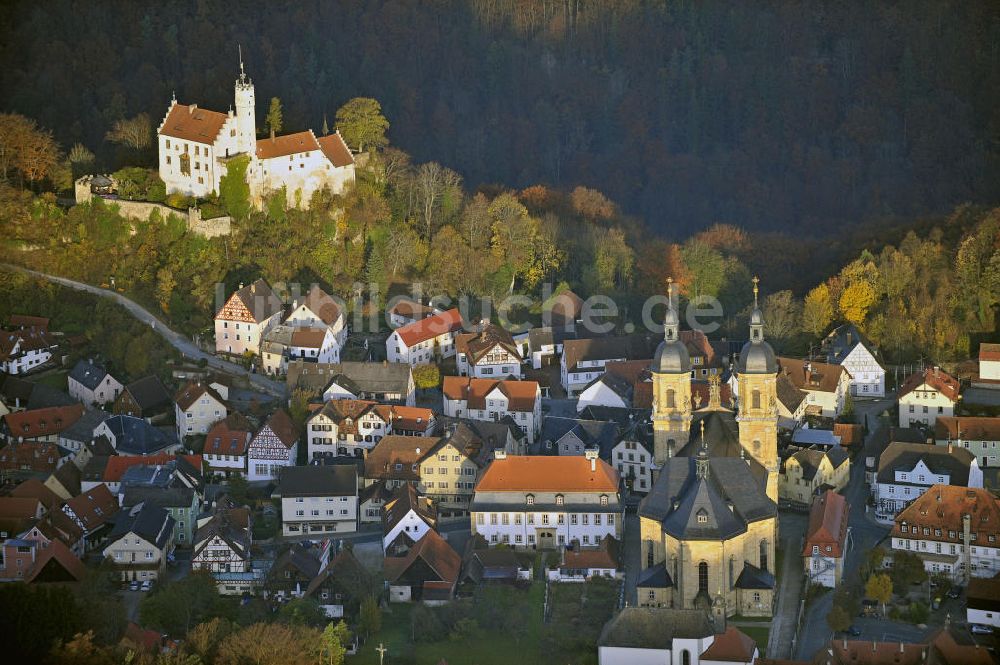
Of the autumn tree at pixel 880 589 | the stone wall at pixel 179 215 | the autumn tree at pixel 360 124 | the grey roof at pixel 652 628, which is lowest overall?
the grey roof at pixel 652 628

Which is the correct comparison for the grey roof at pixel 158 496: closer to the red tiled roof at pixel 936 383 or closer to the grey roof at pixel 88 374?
the grey roof at pixel 88 374

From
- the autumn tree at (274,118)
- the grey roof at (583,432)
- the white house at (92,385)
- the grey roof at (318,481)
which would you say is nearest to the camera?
the grey roof at (318,481)

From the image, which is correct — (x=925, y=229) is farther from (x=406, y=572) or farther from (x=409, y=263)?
(x=406, y=572)

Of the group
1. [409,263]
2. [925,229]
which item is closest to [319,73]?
[409,263]

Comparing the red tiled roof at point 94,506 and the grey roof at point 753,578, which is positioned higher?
the red tiled roof at point 94,506

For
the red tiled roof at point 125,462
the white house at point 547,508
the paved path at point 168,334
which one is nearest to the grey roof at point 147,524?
the red tiled roof at point 125,462

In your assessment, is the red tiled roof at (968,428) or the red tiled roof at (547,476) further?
the red tiled roof at (968,428)

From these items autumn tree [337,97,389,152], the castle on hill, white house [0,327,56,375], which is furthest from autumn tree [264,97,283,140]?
white house [0,327,56,375]

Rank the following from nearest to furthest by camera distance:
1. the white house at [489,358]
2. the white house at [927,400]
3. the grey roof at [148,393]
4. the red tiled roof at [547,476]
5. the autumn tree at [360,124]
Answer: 1. the red tiled roof at [547,476]
2. the white house at [927,400]
3. the grey roof at [148,393]
4. the white house at [489,358]
5. the autumn tree at [360,124]
